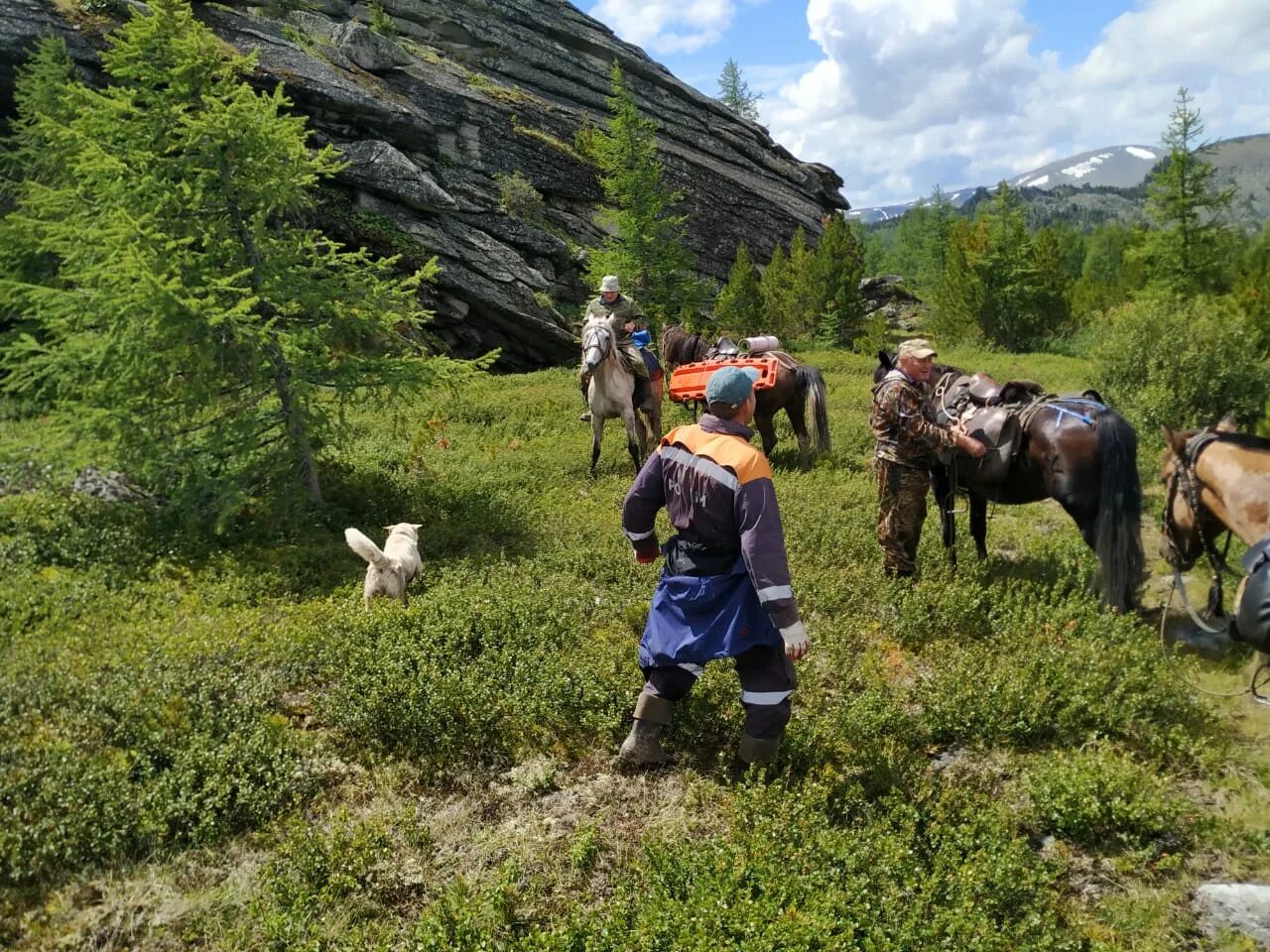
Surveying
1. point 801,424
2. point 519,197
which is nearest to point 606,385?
point 801,424

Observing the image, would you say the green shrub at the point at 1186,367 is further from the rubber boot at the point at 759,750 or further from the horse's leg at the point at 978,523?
the rubber boot at the point at 759,750

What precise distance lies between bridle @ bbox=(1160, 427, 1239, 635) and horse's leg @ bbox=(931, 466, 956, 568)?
211cm

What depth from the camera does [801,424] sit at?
13.1 metres

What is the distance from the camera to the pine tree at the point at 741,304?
35.6 metres

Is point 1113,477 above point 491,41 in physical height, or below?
below

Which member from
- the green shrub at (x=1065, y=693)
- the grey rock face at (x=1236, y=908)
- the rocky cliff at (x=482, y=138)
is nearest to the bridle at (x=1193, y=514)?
the green shrub at (x=1065, y=693)

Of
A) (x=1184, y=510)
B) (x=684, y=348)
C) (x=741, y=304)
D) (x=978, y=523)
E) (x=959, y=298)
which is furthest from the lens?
(x=959, y=298)

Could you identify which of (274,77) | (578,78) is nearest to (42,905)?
(274,77)

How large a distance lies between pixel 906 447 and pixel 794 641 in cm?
370

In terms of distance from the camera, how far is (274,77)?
24031mm

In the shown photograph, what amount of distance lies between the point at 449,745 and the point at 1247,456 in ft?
20.4

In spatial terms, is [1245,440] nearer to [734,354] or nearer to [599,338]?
[599,338]

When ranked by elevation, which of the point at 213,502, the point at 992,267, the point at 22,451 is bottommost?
the point at 213,502

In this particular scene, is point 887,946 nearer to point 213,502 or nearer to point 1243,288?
point 213,502
